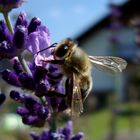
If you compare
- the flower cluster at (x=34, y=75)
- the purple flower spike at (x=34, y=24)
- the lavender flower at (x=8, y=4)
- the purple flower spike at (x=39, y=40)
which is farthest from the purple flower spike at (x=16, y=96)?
the lavender flower at (x=8, y=4)

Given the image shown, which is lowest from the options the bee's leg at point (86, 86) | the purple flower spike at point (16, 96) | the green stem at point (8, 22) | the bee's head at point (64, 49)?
the bee's leg at point (86, 86)

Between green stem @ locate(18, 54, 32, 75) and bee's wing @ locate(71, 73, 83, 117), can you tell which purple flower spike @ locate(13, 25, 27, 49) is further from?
bee's wing @ locate(71, 73, 83, 117)

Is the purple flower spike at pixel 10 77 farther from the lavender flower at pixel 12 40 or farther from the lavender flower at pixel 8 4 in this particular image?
the lavender flower at pixel 8 4

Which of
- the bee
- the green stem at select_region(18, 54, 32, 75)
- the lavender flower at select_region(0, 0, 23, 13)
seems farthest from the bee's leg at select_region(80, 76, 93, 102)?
the lavender flower at select_region(0, 0, 23, 13)

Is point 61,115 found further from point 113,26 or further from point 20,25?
point 113,26

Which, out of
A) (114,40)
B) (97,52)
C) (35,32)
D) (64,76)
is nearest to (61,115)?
(64,76)

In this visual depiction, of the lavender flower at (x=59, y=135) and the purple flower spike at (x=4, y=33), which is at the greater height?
the purple flower spike at (x=4, y=33)
